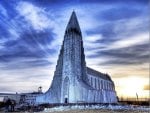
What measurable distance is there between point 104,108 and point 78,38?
31.3 m

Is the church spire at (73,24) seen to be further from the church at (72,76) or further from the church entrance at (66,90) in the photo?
the church entrance at (66,90)

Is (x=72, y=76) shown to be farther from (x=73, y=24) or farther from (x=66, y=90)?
(x=73, y=24)

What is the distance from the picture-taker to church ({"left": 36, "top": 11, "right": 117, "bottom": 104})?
64.6 metres

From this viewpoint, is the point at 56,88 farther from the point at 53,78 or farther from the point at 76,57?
the point at 76,57

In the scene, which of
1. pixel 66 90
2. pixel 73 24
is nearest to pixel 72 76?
pixel 66 90

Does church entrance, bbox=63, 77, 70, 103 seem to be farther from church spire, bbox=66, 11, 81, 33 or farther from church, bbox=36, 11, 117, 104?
church spire, bbox=66, 11, 81, 33

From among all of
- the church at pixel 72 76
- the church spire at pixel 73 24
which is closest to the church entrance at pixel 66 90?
the church at pixel 72 76

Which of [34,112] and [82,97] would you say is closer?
[34,112]

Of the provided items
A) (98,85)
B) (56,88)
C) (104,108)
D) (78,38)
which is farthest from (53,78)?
(104,108)

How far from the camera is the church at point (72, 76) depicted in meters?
64.6

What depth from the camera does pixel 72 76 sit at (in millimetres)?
67500

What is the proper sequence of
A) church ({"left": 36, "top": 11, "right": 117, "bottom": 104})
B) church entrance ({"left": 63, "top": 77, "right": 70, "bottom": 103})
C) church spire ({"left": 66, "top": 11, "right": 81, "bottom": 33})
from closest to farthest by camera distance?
1. church ({"left": 36, "top": 11, "right": 117, "bottom": 104})
2. church entrance ({"left": 63, "top": 77, "right": 70, "bottom": 103})
3. church spire ({"left": 66, "top": 11, "right": 81, "bottom": 33})

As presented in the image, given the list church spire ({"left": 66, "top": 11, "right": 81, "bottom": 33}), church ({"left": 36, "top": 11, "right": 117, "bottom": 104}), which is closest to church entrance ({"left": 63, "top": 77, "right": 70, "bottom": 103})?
church ({"left": 36, "top": 11, "right": 117, "bottom": 104})

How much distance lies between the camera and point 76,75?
66.9 m
